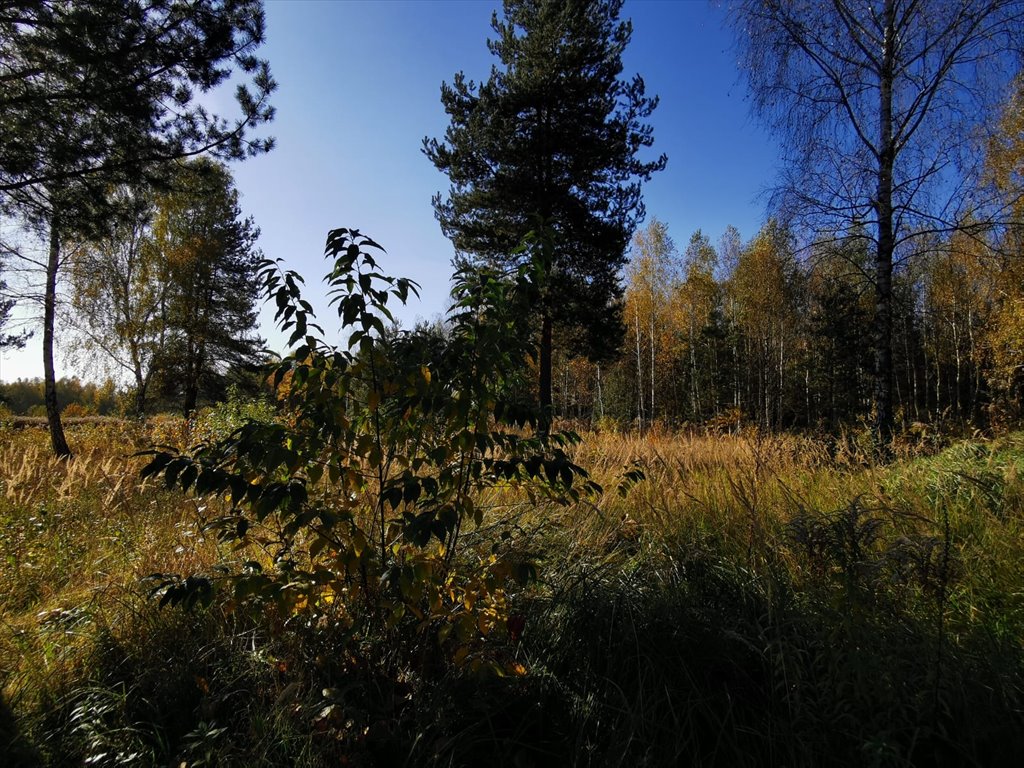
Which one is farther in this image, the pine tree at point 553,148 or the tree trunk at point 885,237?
the pine tree at point 553,148

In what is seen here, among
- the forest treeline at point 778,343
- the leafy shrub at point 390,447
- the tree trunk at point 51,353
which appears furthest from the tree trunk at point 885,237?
the tree trunk at point 51,353

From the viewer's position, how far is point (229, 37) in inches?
178

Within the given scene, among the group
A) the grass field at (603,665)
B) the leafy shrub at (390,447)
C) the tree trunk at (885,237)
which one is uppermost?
the tree trunk at (885,237)

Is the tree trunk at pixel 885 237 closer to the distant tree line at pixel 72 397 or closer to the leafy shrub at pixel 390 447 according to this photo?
the leafy shrub at pixel 390 447

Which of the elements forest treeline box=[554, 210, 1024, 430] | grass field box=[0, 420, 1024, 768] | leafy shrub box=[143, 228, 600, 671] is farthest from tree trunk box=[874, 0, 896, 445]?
forest treeline box=[554, 210, 1024, 430]

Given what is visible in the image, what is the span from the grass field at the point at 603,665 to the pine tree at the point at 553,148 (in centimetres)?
1014

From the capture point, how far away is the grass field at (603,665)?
1.60 meters

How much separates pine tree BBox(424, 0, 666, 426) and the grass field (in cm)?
1014

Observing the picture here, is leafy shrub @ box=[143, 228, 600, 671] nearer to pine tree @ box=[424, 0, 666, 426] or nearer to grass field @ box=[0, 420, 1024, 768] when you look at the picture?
grass field @ box=[0, 420, 1024, 768]

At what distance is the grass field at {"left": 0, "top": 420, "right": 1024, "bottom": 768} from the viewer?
1.60m

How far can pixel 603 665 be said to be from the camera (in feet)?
6.59

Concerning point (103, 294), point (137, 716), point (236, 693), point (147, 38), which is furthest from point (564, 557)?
point (103, 294)

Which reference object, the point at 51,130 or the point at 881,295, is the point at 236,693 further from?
the point at 881,295

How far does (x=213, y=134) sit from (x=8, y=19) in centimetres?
156
